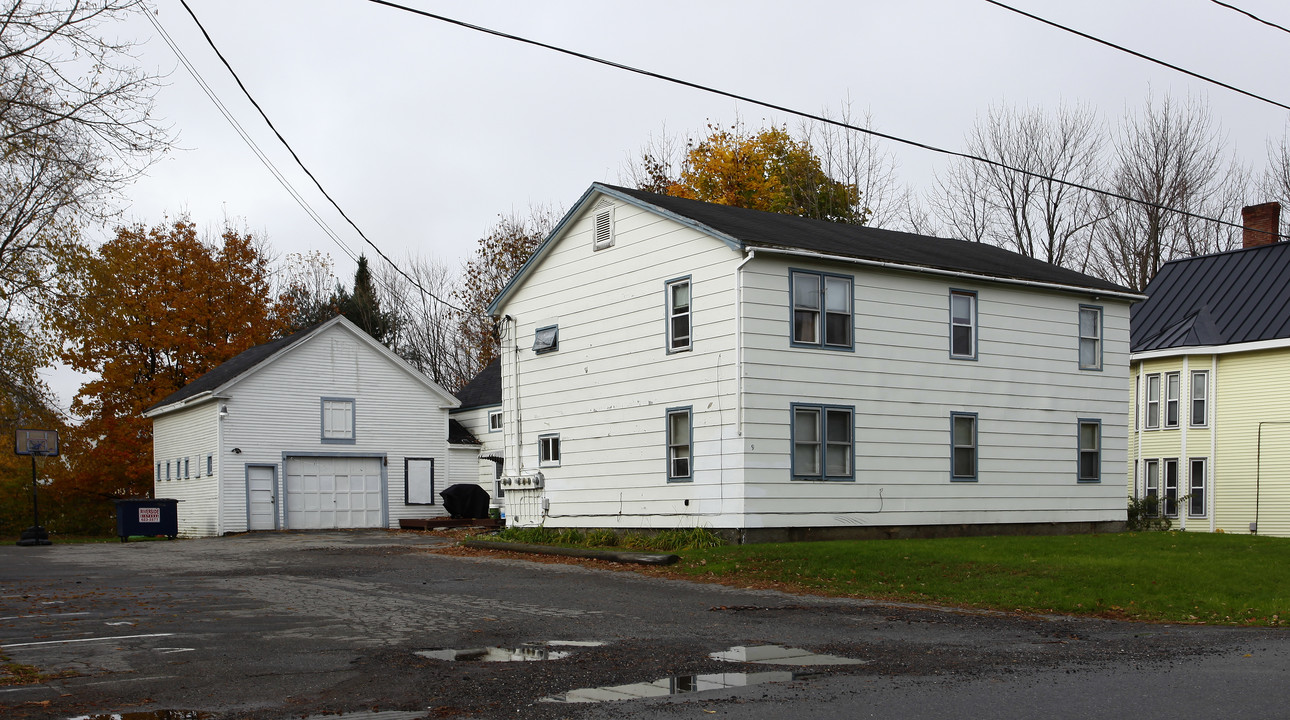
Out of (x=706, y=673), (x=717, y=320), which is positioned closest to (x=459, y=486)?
(x=717, y=320)

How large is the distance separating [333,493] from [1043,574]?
25.7m

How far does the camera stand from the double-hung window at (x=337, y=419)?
36125 mm

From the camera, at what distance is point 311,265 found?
208ft

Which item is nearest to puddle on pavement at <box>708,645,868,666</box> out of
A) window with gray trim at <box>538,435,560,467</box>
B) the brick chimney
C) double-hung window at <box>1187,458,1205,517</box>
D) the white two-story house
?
the white two-story house

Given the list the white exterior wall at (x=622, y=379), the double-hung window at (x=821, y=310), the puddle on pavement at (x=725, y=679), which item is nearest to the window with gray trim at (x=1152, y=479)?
the double-hung window at (x=821, y=310)

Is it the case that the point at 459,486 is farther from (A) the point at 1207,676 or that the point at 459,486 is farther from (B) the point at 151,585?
(A) the point at 1207,676

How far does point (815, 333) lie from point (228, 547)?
594 inches

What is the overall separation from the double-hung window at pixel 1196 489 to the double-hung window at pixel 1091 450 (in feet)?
21.7

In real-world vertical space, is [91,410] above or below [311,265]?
below

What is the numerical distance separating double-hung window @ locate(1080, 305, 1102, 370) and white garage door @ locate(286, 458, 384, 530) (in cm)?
2210

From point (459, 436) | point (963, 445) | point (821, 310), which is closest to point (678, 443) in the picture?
point (821, 310)

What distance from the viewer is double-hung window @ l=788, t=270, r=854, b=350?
2128cm

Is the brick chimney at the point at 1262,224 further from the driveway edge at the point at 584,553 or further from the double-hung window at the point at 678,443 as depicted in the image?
the driveway edge at the point at 584,553

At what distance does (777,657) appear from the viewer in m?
9.45
